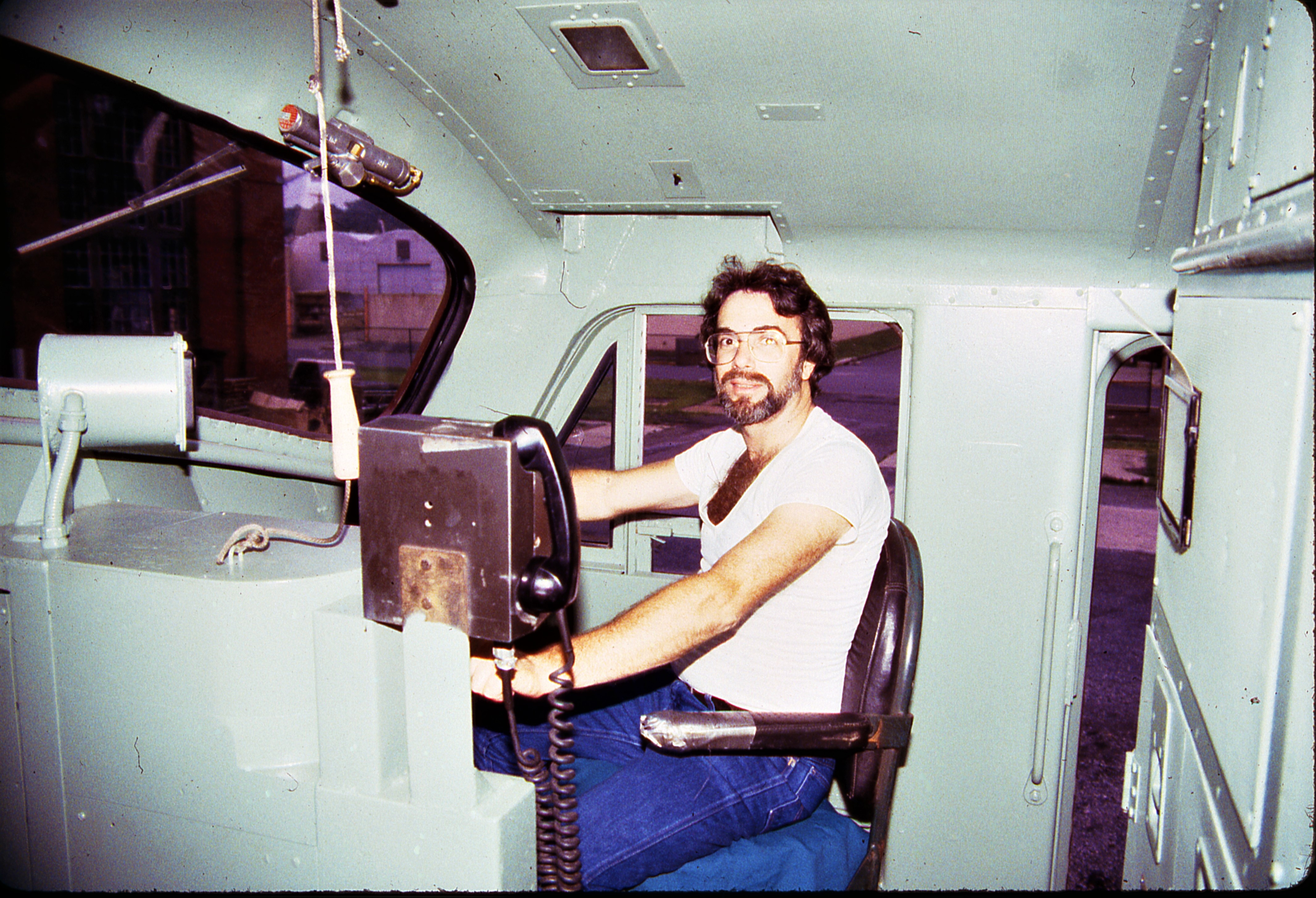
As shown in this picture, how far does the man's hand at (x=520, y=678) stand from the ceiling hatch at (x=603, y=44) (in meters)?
1.40

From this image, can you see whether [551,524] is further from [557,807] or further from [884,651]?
[884,651]

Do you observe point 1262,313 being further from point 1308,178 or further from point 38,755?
point 38,755

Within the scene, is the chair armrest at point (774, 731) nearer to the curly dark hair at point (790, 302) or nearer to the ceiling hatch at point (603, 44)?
the curly dark hair at point (790, 302)

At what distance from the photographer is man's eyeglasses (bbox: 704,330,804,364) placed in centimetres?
232

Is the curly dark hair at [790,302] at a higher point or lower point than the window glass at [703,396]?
higher

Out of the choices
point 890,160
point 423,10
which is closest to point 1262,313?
point 890,160

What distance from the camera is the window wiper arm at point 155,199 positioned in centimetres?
227

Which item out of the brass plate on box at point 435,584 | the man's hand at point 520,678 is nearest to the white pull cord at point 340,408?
the brass plate on box at point 435,584

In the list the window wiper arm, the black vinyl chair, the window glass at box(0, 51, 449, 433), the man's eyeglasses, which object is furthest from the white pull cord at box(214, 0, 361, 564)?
the window glass at box(0, 51, 449, 433)

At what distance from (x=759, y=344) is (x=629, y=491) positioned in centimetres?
64

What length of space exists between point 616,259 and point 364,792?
1977mm

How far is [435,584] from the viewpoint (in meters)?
1.18

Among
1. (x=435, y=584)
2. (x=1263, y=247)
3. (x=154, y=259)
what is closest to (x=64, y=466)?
(x=435, y=584)

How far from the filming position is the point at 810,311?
2.42 m
